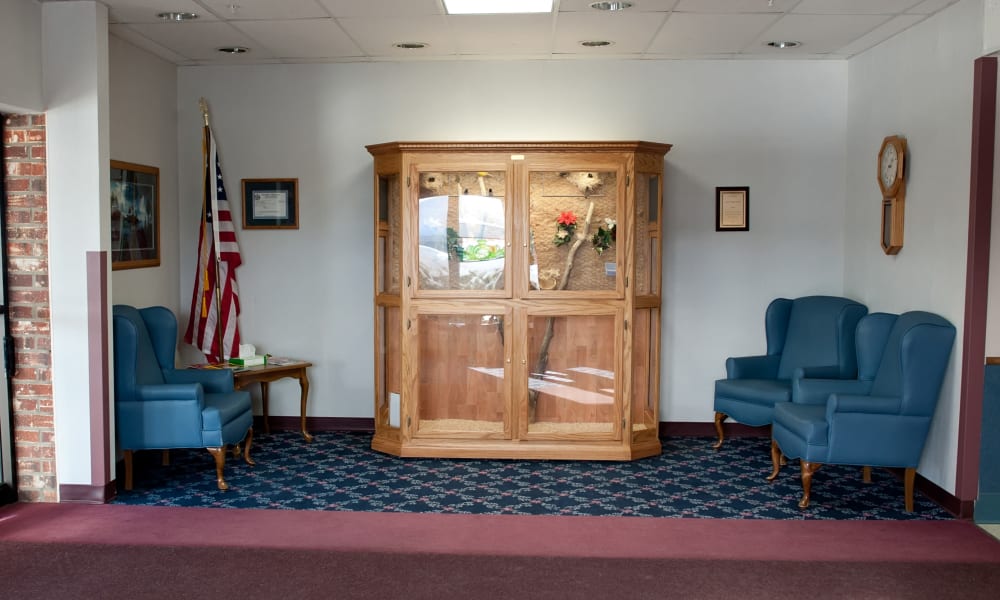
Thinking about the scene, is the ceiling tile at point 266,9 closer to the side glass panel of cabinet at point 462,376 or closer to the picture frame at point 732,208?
the side glass panel of cabinet at point 462,376

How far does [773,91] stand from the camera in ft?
23.2

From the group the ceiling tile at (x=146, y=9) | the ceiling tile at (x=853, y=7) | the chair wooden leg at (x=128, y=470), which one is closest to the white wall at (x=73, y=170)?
the ceiling tile at (x=146, y=9)

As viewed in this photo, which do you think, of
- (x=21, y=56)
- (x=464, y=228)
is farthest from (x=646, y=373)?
(x=21, y=56)

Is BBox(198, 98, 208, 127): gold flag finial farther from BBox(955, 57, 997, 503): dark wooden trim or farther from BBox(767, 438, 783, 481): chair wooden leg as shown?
BBox(955, 57, 997, 503): dark wooden trim

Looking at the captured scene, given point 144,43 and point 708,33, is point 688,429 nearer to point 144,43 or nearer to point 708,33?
point 708,33

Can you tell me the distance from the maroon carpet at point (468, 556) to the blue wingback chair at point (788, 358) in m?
1.37

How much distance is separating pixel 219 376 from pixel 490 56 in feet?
10.2

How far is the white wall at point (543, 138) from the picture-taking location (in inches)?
279

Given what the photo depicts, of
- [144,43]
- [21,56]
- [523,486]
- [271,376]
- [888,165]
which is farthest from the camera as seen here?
[271,376]

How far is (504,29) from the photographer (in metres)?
6.04

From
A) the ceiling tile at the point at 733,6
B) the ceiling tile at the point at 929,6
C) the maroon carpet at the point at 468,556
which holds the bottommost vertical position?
the maroon carpet at the point at 468,556

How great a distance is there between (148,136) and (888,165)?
5250mm

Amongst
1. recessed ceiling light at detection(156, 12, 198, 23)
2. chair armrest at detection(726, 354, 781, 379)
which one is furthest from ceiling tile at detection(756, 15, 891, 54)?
recessed ceiling light at detection(156, 12, 198, 23)

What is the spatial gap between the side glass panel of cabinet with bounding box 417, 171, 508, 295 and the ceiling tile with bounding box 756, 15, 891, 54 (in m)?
2.06
